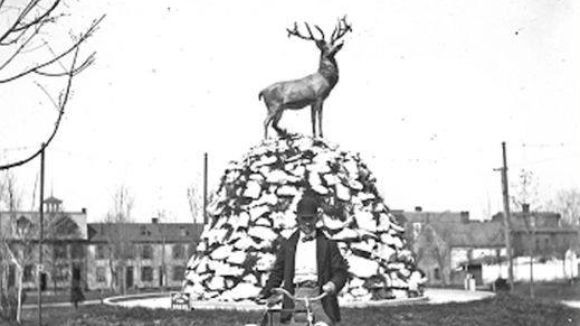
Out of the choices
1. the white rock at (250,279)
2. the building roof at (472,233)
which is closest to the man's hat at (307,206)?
the white rock at (250,279)

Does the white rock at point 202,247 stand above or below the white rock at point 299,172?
below

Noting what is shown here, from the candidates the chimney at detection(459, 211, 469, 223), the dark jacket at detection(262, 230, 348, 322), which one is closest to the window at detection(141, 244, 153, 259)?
the chimney at detection(459, 211, 469, 223)

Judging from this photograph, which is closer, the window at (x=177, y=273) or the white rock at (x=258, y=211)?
the white rock at (x=258, y=211)

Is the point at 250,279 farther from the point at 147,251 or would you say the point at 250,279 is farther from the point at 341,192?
the point at 147,251

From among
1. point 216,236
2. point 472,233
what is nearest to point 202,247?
point 216,236

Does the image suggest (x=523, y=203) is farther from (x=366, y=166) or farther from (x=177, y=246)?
(x=177, y=246)

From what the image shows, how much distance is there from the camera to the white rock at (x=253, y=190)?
1506 cm

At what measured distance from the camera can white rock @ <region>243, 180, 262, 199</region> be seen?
15062 millimetres

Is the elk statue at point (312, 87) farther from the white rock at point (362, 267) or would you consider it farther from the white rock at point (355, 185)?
the white rock at point (362, 267)

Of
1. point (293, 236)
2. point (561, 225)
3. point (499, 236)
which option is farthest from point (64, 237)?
point (293, 236)

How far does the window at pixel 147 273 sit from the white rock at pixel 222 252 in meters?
58.4

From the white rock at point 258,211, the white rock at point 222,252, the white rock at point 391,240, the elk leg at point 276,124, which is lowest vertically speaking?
the white rock at point 222,252

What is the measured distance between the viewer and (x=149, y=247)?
71.2 m

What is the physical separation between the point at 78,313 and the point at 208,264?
115 inches
